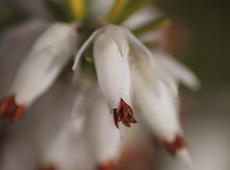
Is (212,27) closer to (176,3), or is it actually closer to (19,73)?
(176,3)

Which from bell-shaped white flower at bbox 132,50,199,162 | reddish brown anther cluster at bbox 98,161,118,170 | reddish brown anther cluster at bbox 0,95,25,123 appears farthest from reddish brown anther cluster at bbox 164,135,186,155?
reddish brown anther cluster at bbox 0,95,25,123

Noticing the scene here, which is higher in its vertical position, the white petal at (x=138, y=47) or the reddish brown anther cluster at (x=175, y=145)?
the white petal at (x=138, y=47)

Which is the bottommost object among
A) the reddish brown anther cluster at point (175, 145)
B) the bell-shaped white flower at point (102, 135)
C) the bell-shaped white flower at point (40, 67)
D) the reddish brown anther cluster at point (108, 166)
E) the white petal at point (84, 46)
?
the reddish brown anther cluster at point (175, 145)

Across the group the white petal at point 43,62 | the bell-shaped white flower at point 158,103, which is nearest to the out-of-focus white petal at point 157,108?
the bell-shaped white flower at point 158,103

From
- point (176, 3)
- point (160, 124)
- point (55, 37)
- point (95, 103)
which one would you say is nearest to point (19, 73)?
point (55, 37)

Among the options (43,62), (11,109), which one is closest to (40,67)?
(43,62)

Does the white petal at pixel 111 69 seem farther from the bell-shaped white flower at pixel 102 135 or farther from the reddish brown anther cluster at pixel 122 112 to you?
the bell-shaped white flower at pixel 102 135

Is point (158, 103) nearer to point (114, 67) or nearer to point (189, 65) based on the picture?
point (114, 67)

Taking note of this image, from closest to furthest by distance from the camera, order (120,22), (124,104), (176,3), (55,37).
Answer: (124,104) < (55,37) < (120,22) < (176,3)
